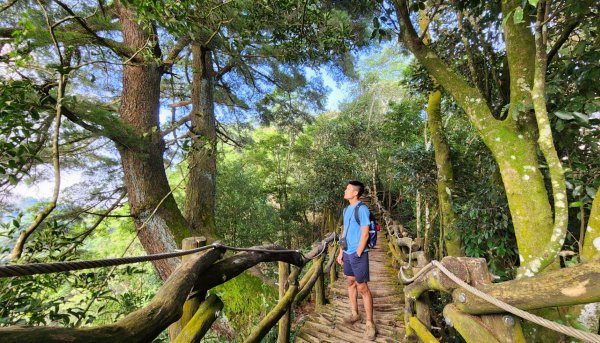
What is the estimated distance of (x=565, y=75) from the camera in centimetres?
225

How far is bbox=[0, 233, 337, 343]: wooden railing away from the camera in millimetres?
579

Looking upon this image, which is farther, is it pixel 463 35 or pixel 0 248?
pixel 463 35

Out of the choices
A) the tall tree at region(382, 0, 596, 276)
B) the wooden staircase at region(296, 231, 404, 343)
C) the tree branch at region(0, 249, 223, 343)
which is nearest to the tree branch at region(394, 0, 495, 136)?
the tall tree at region(382, 0, 596, 276)

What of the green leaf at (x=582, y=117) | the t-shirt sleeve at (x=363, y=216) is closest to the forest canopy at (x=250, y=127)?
the green leaf at (x=582, y=117)

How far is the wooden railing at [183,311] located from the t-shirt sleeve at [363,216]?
103 cm

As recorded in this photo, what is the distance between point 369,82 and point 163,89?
12.9 metres

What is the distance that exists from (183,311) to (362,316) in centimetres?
283

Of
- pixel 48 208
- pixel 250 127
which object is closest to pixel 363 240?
pixel 48 208

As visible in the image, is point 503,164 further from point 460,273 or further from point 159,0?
point 159,0

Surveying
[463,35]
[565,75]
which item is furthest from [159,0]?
[463,35]

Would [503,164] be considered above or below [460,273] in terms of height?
above

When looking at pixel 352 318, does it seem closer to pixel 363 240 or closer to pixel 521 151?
pixel 363 240

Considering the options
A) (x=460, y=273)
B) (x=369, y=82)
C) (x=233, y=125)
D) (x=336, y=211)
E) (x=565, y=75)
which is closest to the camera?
(x=460, y=273)

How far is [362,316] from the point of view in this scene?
11.2 ft
